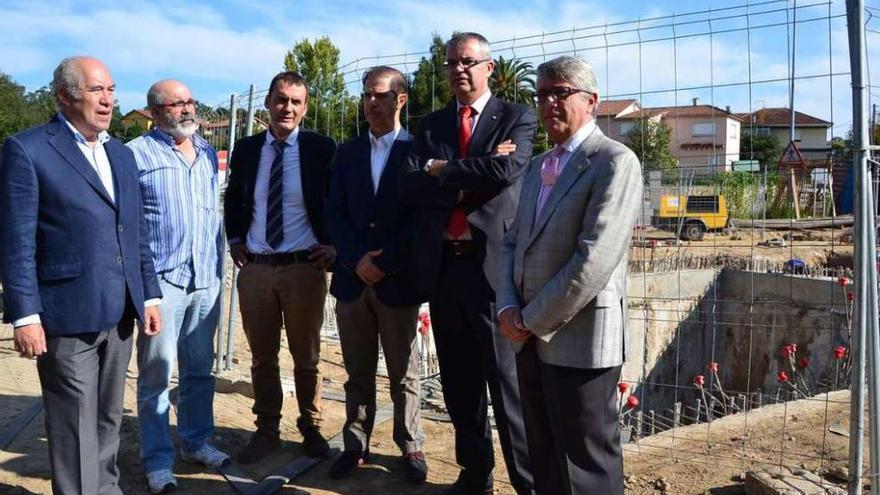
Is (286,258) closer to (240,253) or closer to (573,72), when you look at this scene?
(240,253)

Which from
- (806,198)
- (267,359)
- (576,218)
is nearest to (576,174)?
(576,218)

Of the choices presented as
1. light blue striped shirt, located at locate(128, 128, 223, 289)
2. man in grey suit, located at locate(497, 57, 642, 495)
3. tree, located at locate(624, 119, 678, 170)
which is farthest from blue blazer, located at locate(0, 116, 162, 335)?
tree, located at locate(624, 119, 678, 170)

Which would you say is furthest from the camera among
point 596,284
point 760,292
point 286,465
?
point 760,292

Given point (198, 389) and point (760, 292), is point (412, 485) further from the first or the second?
point (760, 292)

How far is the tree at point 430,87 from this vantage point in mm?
5223

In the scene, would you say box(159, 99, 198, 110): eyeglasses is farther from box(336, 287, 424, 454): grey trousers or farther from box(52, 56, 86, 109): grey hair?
box(336, 287, 424, 454): grey trousers

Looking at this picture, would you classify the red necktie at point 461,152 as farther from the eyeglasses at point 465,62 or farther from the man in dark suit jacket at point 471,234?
the eyeglasses at point 465,62

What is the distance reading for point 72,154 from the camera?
3236 mm

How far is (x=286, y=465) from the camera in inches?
166

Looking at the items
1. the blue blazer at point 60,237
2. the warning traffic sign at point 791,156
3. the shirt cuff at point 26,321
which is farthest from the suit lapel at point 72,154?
the warning traffic sign at point 791,156

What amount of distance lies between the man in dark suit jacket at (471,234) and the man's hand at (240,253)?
115cm

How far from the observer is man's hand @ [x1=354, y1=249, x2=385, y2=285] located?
385 cm

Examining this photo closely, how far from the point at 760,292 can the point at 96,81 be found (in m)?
12.7

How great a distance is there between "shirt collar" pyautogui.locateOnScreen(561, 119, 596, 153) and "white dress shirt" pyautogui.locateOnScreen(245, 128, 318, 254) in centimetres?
184
